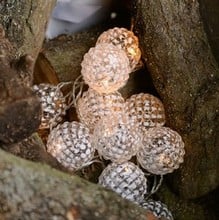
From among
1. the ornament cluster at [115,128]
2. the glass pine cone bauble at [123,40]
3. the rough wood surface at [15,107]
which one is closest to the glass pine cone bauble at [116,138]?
the ornament cluster at [115,128]

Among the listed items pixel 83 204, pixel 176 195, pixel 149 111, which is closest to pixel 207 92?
pixel 149 111

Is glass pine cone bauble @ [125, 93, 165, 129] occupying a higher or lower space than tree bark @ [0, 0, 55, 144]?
lower

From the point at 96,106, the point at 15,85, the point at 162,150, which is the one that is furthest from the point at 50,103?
the point at 15,85

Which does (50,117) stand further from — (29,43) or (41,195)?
(41,195)

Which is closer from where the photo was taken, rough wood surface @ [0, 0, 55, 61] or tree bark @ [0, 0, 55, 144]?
tree bark @ [0, 0, 55, 144]

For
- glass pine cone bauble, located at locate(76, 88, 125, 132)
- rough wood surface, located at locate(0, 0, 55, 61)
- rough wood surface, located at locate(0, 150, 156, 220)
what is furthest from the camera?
glass pine cone bauble, located at locate(76, 88, 125, 132)

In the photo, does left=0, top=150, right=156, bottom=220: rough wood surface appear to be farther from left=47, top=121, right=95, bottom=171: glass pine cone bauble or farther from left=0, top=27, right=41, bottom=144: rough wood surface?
left=47, top=121, right=95, bottom=171: glass pine cone bauble

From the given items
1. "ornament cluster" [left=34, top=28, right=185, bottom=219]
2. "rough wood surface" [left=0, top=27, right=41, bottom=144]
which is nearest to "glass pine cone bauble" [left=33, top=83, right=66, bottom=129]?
"ornament cluster" [left=34, top=28, right=185, bottom=219]
